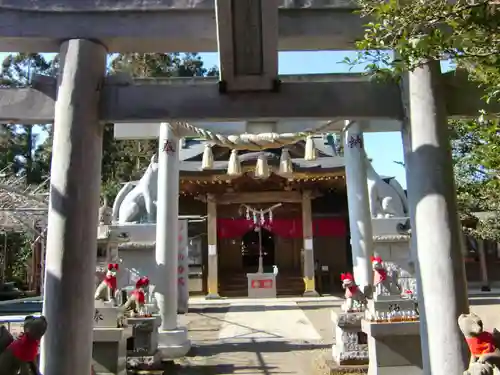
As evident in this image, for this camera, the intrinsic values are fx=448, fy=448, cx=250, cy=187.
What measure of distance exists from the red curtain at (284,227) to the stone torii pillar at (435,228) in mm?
14586

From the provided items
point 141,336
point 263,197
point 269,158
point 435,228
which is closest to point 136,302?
point 141,336

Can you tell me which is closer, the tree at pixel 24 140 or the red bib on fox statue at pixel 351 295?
the red bib on fox statue at pixel 351 295

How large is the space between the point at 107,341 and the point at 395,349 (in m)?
3.56

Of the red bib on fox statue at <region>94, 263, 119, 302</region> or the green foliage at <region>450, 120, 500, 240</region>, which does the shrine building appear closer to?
the green foliage at <region>450, 120, 500, 240</region>

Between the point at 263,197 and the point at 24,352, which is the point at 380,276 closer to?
the point at 24,352

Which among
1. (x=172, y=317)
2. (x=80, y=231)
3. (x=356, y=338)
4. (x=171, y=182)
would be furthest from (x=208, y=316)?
(x=80, y=231)

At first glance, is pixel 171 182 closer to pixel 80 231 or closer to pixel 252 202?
pixel 80 231

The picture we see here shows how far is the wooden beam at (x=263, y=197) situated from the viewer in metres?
18.5

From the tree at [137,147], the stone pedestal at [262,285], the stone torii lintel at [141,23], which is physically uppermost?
the tree at [137,147]

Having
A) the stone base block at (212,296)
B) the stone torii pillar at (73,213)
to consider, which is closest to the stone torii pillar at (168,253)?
the stone torii pillar at (73,213)

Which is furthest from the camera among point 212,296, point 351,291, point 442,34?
point 212,296

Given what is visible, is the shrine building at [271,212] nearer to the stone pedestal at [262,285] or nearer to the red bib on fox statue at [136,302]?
the stone pedestal at [262,285]

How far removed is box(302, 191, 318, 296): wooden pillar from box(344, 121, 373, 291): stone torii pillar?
8.68 metres

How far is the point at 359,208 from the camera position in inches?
337
